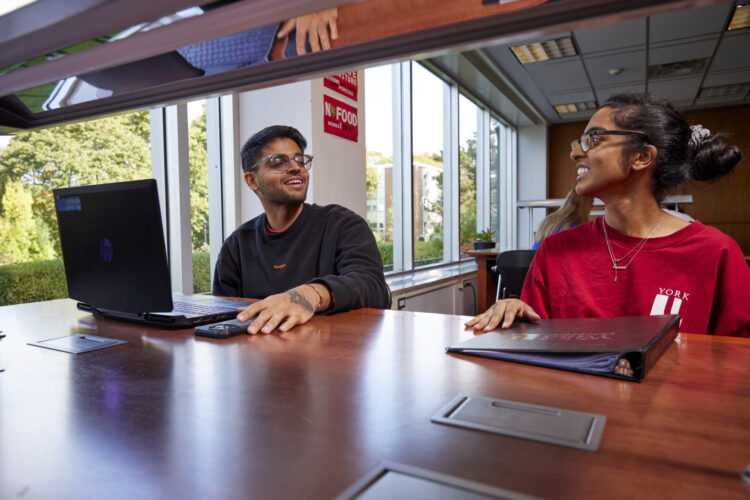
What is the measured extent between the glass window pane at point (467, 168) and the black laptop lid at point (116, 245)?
4.96 meters

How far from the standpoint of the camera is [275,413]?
1.85 feet

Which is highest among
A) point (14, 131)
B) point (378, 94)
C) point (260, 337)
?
point (378, 94)

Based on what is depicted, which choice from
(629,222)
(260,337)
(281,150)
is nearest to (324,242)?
(281,150)

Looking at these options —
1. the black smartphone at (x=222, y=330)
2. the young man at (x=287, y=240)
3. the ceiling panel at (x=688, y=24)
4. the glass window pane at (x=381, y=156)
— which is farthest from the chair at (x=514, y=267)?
the ceiling panel at (x=688, y=24)

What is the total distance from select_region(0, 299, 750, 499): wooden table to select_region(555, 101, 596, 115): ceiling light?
A: 7123mm

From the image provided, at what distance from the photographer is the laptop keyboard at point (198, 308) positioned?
3.94 ft

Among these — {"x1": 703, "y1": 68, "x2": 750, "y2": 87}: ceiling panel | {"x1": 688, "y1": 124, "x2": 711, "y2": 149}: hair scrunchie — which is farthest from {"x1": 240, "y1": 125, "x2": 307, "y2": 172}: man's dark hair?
{"x1": 703, "y1": 68, "x2": 750, "y2": 87}: ceiling panel

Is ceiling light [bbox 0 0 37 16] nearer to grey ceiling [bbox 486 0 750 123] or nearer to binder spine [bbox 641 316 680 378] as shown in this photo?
binder spine [bbox 641 316 680 378]

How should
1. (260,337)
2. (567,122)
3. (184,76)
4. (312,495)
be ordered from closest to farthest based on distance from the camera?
1. (312,495)
2. (184,76)
3. (260,337)
4. (567,122)

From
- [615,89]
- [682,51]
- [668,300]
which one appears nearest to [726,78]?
[615,89]

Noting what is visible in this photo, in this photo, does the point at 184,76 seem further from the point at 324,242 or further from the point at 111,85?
the point at 324,242

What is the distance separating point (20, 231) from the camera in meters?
1.96

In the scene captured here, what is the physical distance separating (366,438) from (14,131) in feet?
4.07

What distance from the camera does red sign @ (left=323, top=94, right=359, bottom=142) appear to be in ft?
9.15
